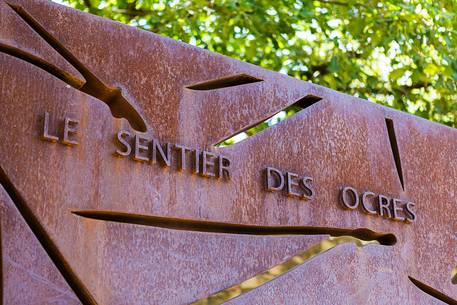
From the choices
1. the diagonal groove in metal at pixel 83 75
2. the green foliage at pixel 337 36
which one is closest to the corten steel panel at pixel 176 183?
the diagonal groove in metal at pixel 83 75

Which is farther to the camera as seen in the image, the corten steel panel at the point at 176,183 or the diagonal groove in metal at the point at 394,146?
the diagonal groove in metal at the point at 394,146

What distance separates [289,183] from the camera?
2.93 metres

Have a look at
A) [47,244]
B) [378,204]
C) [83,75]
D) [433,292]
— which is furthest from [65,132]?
[433,292]

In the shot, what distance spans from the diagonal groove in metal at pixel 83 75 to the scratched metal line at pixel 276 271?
63 centimetres

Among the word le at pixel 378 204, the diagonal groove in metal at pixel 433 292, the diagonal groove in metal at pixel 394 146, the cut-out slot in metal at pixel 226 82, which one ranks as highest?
the cut-out slot in metal at pixel 226 82

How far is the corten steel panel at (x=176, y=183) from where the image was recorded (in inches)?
90.7

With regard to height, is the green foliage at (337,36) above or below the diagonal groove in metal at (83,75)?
above

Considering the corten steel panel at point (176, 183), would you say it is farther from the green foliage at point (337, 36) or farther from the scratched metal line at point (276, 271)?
the green foliage at point (337, 36)

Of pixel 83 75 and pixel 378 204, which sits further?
pixel 378 204

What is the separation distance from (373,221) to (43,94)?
150cm

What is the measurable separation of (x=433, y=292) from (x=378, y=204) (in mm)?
444

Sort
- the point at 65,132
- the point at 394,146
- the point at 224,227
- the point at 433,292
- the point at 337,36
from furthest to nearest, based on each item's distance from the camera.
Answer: the point at 337,36, the point at 394,146, the point at 433,292, the point at 224,227, the point at 65,132

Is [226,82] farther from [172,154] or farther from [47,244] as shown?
[47,244]

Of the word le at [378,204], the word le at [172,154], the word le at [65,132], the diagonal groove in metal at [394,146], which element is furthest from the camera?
the diagonal groove in metal at [394,146]
